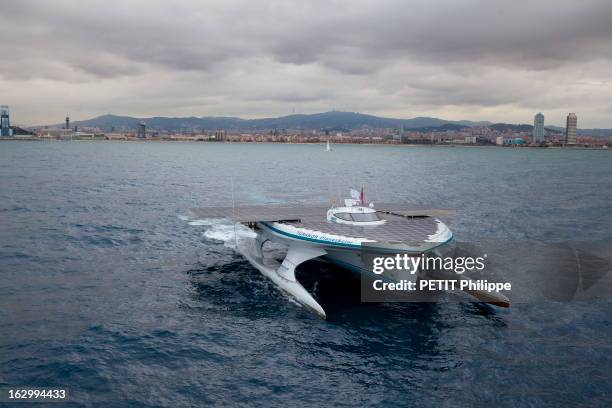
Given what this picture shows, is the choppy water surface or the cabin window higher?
the cabin window

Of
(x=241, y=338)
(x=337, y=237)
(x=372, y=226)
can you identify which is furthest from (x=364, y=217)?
(x=241, y=338)

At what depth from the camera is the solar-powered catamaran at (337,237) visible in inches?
940

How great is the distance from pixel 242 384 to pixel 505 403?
863cm

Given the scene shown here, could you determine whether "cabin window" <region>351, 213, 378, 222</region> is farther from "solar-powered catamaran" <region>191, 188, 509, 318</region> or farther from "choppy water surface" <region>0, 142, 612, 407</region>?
"choppy water surface" <region>0, 142, 612, 407</region>

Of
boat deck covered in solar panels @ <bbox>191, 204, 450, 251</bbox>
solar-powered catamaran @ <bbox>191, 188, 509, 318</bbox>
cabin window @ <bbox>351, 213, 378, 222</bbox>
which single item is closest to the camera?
solar-powered catamaran @ <bbox>191, 188, 509, 318</bbox>

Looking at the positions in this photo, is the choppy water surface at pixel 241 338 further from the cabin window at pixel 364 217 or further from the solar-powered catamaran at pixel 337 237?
the cabin window at pixel 364 217

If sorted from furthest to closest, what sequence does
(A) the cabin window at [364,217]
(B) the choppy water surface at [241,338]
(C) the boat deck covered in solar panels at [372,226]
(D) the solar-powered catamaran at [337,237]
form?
(A) the cabin window at [364,217]
(C) the boat deck covered in solar panels at [372,226]
(D) the solar-powered catamaran at [337,237]
(B) the choppy water surface at [241,338]

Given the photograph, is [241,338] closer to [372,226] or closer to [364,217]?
[372,226]

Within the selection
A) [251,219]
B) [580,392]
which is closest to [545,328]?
[580,392]

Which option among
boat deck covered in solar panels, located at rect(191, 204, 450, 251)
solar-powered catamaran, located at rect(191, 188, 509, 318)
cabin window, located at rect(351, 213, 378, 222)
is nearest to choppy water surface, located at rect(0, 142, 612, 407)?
solar-powered catamaran, located at rect(191, 188, 509, 318)

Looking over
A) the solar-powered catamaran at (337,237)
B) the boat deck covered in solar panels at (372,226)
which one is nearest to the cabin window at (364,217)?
the solar-powered catamaran at (337,237)

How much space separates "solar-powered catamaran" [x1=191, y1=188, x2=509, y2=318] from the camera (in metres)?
23.9

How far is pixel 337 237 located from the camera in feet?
80.6

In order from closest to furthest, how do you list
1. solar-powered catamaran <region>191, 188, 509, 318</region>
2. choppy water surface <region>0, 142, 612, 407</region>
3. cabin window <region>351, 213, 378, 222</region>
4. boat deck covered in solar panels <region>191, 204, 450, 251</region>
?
1. choppy water surface <region>0, 142, 612, 407</region>
2. solar-powered catamaran <region>191, 188, 509, 318</region>
3. boat deck covered in solar panels <region>191, 204, 450, 251</region>
4. cabin window <region>351, 213, 378, 222</region>
